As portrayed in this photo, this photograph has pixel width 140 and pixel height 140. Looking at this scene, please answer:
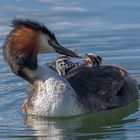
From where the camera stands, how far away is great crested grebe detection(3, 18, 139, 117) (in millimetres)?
12500

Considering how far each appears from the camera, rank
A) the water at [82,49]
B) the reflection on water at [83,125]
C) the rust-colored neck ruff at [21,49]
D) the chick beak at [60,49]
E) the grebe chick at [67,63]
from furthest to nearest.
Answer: the grebe chick at [67,63], the chick beak at [60,49], the rust-colored neck ruff at [21,49], the water at [82,49], the reflection on water at [83,125]

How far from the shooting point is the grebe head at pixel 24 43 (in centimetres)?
1245

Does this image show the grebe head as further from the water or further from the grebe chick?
the grebe chick

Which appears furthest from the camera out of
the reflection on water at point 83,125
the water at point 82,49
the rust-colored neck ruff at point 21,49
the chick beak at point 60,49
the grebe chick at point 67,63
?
the grebe chick at point 67,63

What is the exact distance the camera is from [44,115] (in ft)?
41.2

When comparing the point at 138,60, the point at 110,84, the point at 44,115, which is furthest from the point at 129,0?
the point at 44,115

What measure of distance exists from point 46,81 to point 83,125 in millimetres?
872

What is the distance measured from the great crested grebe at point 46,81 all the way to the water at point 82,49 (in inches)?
5.9

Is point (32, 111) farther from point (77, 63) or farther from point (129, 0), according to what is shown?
point (129, 0)

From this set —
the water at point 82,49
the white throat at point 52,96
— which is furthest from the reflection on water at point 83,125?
the white throat at point 52,96

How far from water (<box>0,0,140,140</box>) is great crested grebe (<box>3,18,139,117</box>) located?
15 centimetres

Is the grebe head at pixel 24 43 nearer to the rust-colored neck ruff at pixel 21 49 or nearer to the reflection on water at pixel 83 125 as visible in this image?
the rust-colored neck ruff at pixel 21 49

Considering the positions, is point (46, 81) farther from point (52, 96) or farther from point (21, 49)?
point (21, 49)

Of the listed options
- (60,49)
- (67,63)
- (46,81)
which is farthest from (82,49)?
(46,81)
